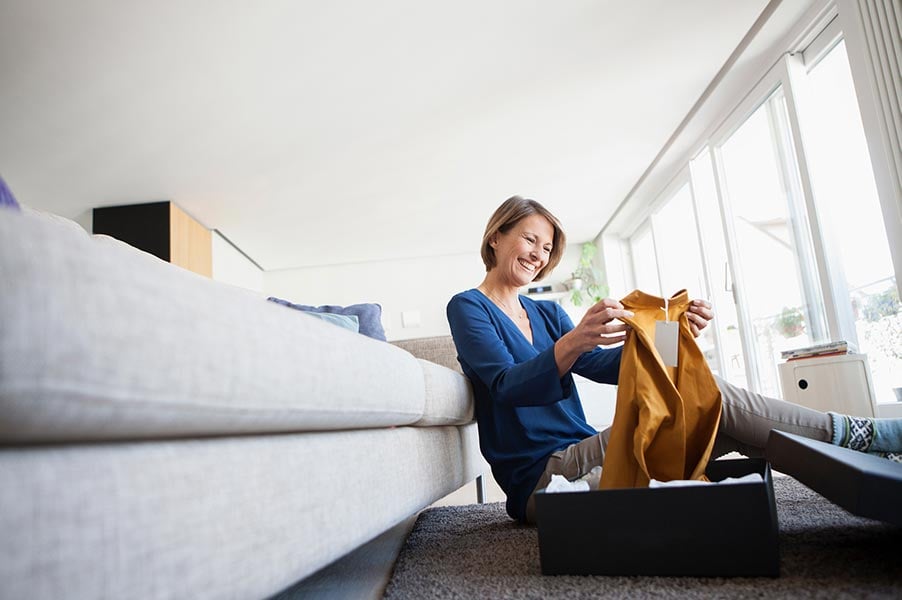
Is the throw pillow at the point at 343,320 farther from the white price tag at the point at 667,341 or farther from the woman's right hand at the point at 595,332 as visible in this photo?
the white price tag at the point at 667,341

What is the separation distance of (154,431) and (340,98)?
3.67 meters

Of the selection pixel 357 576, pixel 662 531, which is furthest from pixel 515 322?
pixel 662 531

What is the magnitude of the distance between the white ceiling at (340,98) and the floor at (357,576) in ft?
8.28

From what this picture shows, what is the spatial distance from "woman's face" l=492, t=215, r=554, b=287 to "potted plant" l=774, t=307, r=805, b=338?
2430 millimetres

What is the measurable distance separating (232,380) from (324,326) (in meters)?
0.32

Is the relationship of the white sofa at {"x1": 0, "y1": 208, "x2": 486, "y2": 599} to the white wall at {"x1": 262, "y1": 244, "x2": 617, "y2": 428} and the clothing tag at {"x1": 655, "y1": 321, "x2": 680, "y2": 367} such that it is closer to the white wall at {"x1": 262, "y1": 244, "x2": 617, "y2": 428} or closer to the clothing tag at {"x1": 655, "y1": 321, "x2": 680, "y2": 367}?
the clothing tag at {"x1": 655, "y1": 321, "x2": 680, "y2": 367}

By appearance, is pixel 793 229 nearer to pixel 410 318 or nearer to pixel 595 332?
pixel 595 332

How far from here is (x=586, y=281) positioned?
7.73 m

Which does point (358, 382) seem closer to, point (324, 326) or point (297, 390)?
point (324, 326)

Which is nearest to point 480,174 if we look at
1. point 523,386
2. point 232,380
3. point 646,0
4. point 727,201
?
point 727,201

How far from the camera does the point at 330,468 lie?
3.12 feet

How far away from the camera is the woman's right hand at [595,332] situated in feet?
4.32

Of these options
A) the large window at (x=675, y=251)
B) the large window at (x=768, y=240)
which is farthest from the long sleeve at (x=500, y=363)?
the large window at (x=675, y=251)

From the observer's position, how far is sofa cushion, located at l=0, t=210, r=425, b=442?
0.48 meters
